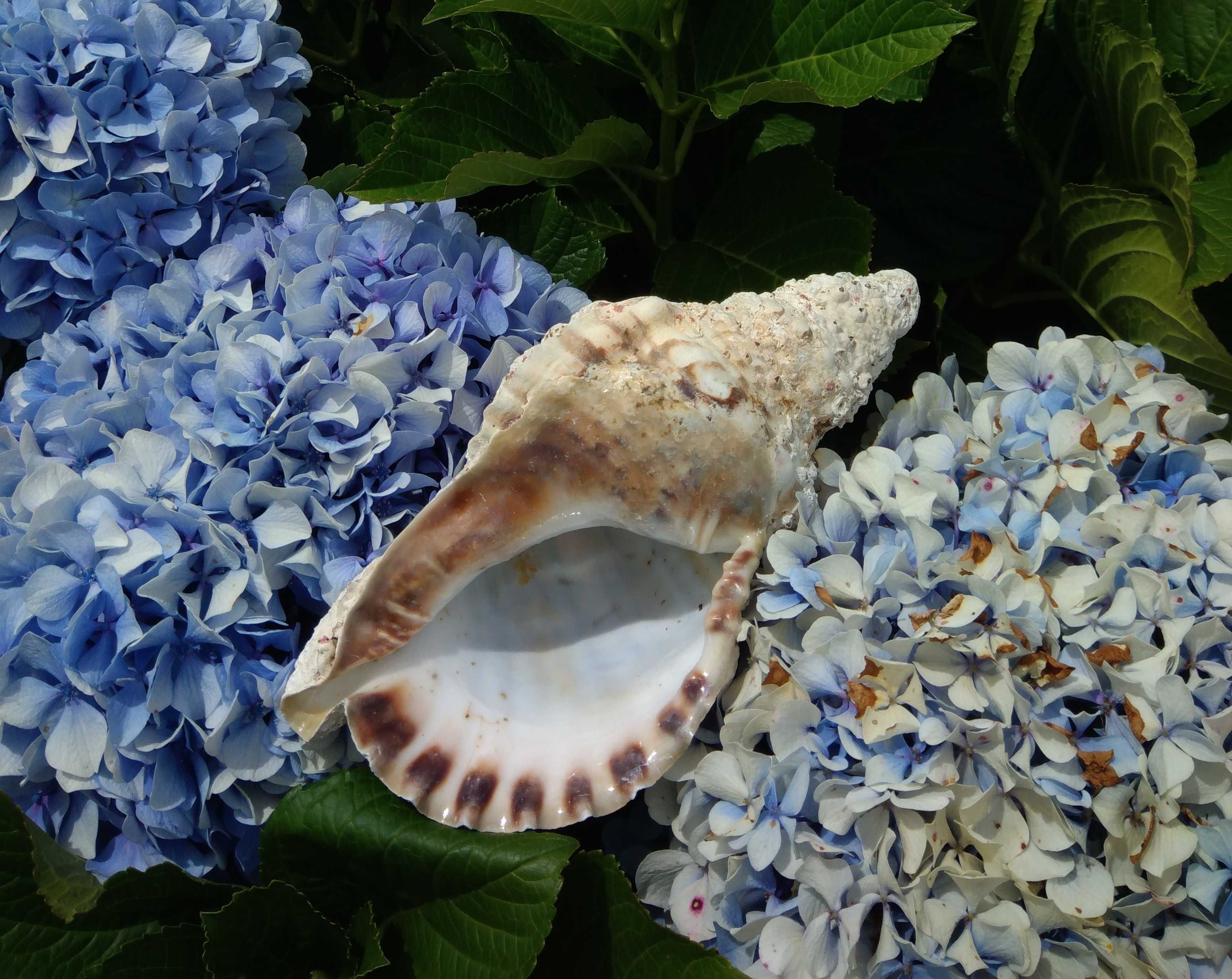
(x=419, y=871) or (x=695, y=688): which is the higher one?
(x=695, y=688)

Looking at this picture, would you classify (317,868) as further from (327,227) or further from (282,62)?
(282,62)

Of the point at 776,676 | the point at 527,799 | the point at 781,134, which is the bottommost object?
the point at 527,799

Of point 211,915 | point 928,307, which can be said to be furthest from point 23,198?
point 928,307

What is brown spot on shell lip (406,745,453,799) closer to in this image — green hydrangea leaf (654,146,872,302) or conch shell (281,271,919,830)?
conch shell (281,271,919,830)

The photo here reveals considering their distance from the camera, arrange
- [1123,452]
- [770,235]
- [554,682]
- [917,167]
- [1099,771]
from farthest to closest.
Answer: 1. [917,167]
2. [770,235]
3. [554,682]
4. [1123,452]
5. [1099,771]

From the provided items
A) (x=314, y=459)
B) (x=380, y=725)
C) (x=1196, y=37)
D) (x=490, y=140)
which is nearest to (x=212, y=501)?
(x=314, y=459)

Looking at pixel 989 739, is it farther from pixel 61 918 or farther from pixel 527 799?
pixel 61 918

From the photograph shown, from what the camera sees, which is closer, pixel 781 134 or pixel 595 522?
pixel 595 522

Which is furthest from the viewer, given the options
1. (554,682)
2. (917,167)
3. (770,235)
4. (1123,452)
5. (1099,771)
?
(917,167)
